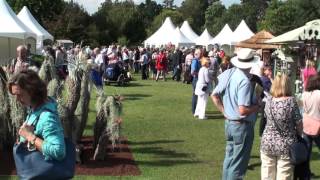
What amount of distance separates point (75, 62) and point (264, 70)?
5.05m

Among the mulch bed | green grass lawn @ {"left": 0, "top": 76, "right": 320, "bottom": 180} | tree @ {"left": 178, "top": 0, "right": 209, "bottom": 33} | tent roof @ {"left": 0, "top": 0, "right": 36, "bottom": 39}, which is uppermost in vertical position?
tree @ {"left": 178, "top": 0, "right": 209, "bottom": 33}

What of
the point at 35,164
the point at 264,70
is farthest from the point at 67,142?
the point at 264,70

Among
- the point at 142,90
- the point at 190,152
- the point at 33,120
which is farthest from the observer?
the point at 142,90

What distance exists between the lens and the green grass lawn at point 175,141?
9727 millimetres

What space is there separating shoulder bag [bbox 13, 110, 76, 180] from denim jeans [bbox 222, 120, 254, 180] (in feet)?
11.9

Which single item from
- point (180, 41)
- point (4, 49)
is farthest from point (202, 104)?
point (180, 41)

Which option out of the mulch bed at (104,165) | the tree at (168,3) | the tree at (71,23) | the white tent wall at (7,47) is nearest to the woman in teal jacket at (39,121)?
the mulch bed at (104,165)

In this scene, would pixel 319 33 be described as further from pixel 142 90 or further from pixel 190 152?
pixel 142 90

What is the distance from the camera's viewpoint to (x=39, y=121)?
3.96 m

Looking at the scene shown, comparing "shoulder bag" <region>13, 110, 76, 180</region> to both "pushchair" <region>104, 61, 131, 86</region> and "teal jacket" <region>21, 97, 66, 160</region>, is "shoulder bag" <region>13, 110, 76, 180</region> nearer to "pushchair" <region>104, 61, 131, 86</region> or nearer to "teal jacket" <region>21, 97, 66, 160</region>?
"teal jacket" <region>21, 97, 66, 160</region>

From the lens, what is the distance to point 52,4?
7156 centimetres

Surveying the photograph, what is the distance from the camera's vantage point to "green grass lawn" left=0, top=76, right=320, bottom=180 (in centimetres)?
973

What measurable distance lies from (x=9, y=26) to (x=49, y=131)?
22.3 meters

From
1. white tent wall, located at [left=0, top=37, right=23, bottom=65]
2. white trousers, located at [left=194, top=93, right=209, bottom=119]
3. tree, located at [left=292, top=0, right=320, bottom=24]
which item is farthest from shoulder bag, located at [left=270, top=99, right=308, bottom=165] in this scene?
tree, located at [left=292, top=0, right=320, bottom=24]
